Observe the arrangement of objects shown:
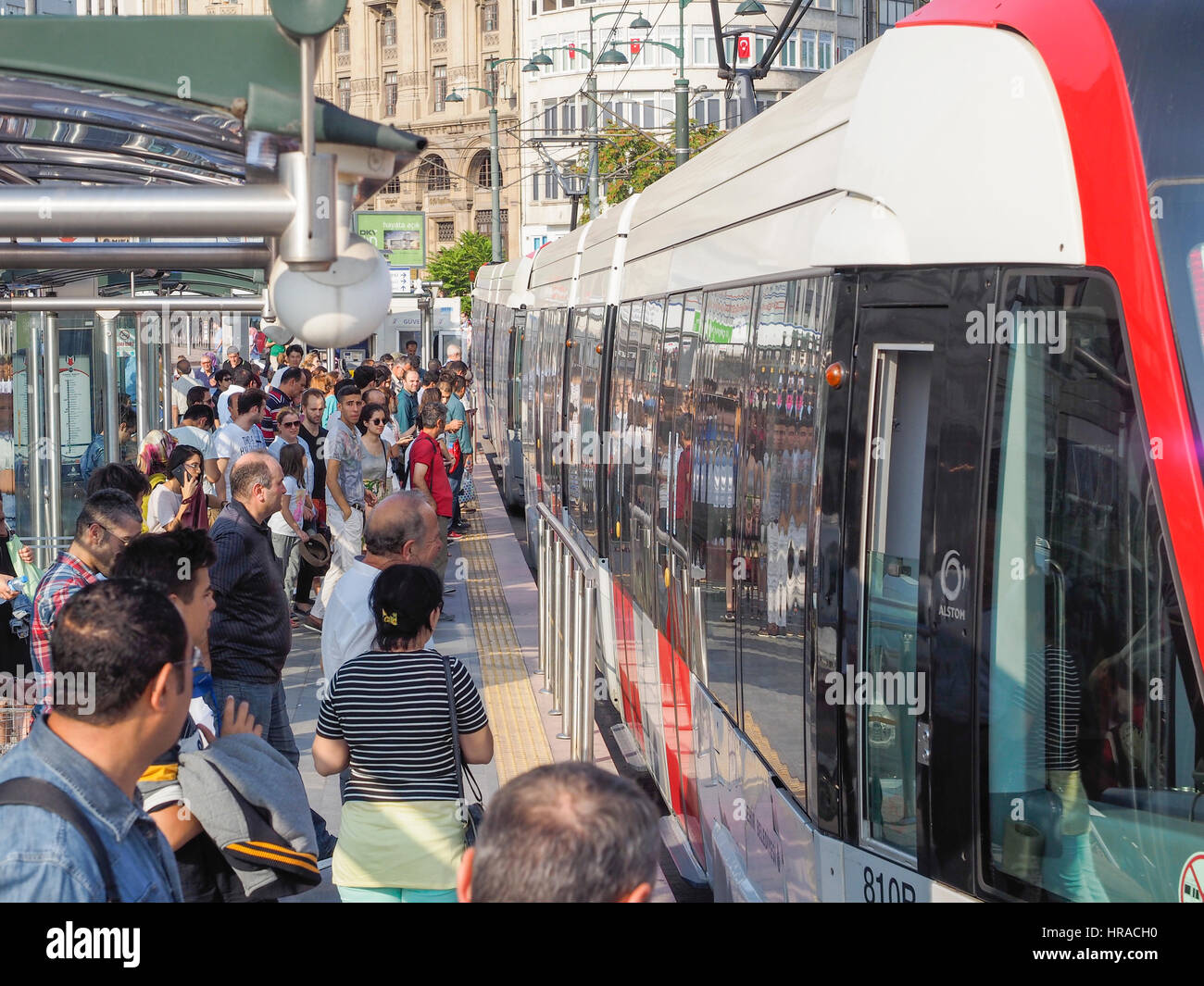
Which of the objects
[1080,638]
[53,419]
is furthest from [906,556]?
[53,419]

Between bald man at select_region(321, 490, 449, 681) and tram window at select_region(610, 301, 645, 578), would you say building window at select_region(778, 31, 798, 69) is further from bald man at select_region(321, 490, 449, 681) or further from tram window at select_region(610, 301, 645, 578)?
bald man at select_region(321, 490, 449, 681)

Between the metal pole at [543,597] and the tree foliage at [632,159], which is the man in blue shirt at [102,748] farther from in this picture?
the tree foliage at [632,159]

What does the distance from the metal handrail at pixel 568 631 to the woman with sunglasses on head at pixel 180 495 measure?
6.99 ft

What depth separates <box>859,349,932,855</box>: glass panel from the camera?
4.20 metres

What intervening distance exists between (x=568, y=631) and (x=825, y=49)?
69664mm

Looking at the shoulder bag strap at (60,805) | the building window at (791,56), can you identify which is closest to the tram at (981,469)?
the shoulder bag strap at (60,805)

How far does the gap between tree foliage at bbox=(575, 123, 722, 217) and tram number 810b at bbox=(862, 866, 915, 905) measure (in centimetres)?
3311

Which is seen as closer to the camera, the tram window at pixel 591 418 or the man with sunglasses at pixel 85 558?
the man with sunglasses at pixel 85 558

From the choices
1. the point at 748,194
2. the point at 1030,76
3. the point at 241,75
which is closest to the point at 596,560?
the point at 748,194

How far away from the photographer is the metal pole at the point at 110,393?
1207 centimetres

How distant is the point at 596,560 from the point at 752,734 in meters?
4.94

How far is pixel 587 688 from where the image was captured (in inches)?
314

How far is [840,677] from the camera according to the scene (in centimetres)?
441

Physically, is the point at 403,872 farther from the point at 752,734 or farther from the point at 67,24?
the point at 67,24
